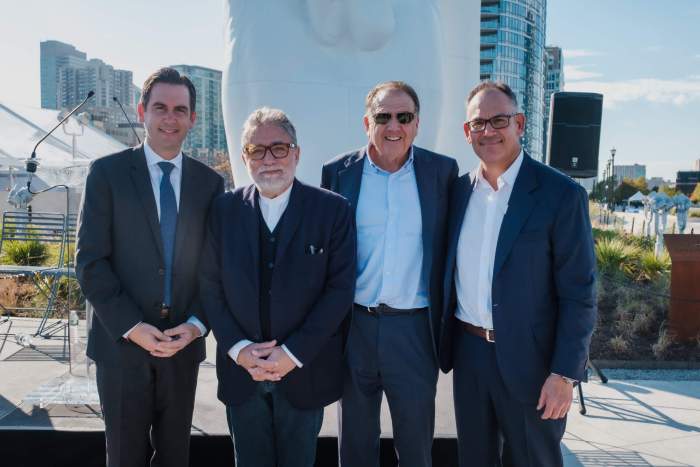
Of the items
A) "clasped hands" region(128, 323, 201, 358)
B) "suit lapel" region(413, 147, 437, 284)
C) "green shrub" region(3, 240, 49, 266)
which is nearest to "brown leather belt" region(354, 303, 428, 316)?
"suit lapel" region(413, 147, 437, 284)

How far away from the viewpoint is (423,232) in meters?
2.11

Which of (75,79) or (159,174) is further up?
(75,79)

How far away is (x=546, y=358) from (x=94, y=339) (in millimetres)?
1612

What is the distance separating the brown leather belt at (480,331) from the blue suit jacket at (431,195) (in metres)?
0.12

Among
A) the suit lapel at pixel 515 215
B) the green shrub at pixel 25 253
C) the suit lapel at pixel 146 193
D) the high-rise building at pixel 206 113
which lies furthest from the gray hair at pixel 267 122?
the high-rise building at pixel 206 113

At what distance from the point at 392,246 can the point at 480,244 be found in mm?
321

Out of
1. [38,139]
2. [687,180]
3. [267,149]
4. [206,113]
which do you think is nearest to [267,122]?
→ [267,149]

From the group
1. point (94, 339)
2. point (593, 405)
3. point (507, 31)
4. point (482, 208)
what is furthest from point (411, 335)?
point (507, 31)

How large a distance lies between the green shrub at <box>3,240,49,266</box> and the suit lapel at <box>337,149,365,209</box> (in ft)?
22.1

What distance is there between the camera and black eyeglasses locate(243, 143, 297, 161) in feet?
6.25

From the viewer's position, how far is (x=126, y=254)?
2.00 metres

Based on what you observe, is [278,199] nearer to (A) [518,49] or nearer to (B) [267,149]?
(B) [267,149]

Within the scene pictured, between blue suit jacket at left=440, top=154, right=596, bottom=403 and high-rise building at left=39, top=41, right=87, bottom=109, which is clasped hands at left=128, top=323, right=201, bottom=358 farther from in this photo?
high-rise building at left=39, top=41, right=87, bottom=109

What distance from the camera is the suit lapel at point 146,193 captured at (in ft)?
6.54
